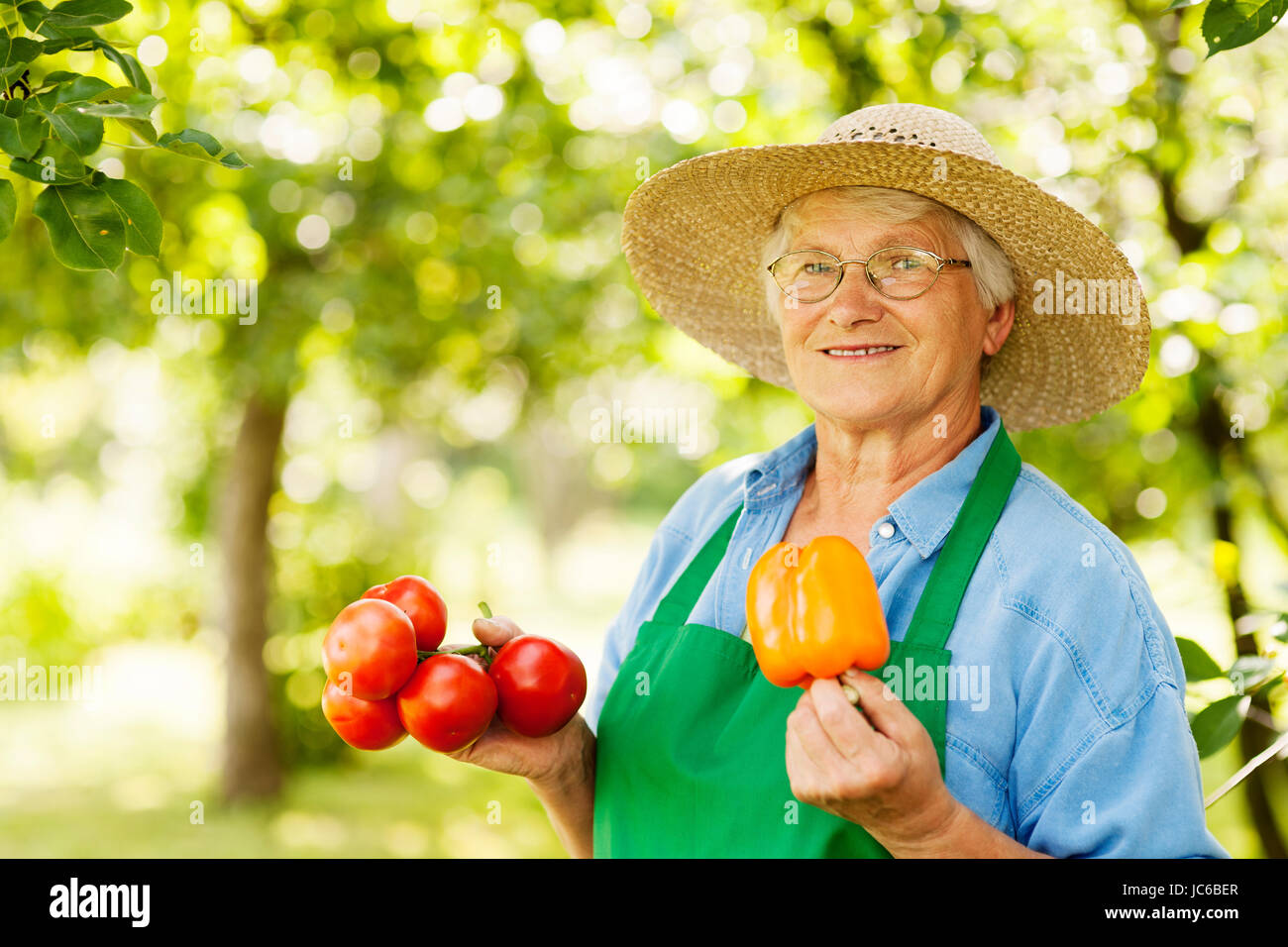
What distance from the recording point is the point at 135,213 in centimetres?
150

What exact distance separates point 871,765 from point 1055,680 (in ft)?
1.11

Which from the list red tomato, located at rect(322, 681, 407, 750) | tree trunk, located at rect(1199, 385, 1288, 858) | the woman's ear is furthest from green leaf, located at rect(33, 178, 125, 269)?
tree trunk, located at rect(1199, 385, 1288, 858)

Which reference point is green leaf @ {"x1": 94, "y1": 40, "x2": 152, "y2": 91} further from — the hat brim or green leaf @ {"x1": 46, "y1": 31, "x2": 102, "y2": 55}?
the hat brim

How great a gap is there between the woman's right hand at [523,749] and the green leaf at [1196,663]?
115 centimetres

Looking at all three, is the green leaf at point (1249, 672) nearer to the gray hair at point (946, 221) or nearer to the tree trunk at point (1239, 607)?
the gray hair at point (946, 221)

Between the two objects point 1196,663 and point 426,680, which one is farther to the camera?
point 1196,663

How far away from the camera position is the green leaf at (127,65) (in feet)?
4.76

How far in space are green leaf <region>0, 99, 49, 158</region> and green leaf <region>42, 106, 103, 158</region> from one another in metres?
0.01

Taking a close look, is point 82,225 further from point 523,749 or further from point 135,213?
point 523,749

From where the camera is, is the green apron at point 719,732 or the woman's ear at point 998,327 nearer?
the green apron at point 719,732

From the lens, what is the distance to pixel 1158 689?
144cm

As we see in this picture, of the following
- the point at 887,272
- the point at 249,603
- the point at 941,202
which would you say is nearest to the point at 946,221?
the point at 941,202

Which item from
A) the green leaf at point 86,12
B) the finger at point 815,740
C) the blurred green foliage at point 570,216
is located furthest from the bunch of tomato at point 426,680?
the blurred green foliage at point 570,216
